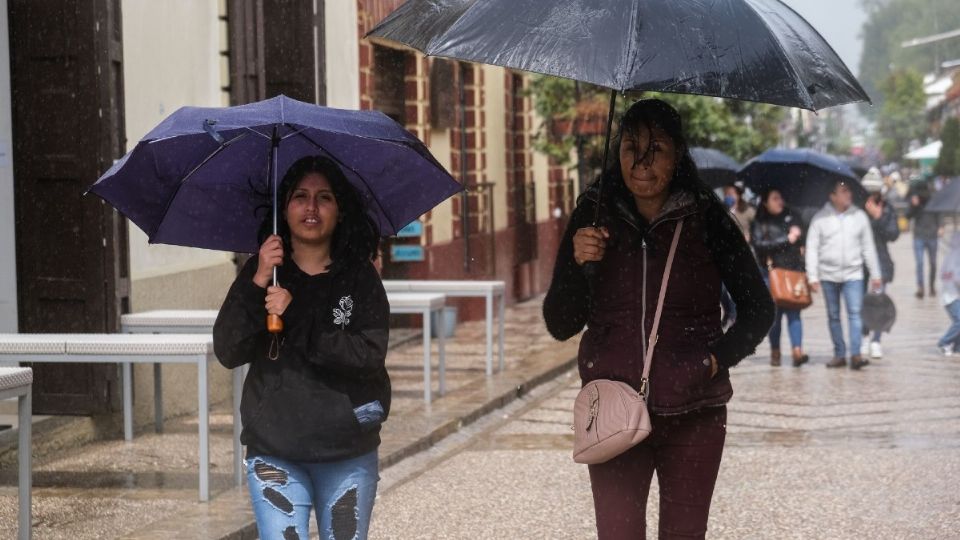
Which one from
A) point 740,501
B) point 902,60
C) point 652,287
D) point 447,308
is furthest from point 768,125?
point 902,60

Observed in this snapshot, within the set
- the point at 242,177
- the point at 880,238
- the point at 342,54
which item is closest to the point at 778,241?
the point at 880,238

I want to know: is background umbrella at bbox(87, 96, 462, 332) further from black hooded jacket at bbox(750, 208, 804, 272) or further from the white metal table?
black hooded jacket at bbox(750, 208, 804, 272)

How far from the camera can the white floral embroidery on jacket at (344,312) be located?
4352 mm

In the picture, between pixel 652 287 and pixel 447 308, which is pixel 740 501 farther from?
pixel 447 308

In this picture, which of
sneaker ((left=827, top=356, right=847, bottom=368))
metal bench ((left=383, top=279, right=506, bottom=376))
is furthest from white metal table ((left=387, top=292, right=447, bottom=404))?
sneaker ((left=827, top=356, right=847, bottom=368))

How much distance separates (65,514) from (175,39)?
464cm

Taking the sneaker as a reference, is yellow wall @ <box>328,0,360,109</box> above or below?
above

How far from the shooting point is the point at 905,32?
15500 centimetres

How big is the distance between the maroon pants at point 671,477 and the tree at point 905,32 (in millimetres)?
140475

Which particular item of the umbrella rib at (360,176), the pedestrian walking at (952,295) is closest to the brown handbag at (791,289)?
the pedestrian walking at (952,295)

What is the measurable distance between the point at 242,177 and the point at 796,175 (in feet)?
36.0

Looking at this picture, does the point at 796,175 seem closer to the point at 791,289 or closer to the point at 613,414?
the point at 791,289

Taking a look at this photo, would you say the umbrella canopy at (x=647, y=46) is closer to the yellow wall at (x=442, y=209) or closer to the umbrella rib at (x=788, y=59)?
the umbrella rib at (x=788, y=59)

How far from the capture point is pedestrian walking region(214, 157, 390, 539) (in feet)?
14.1
